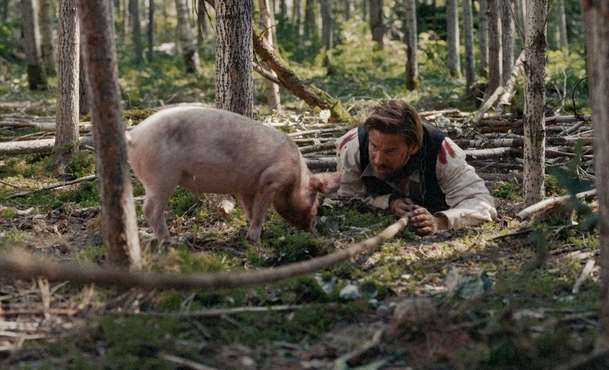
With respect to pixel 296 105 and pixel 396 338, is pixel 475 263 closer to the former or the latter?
pixel 396 338

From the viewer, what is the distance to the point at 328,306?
15.4 feet

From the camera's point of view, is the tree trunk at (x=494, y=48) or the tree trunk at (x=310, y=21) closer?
the tree trunk at (x=494, y=48)

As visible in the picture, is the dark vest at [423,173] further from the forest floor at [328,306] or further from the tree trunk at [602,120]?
the tree trunk at [602,120]

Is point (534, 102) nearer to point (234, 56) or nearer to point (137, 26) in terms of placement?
point (234, 56)

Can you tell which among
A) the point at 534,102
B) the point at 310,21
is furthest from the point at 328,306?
the point at 310,21

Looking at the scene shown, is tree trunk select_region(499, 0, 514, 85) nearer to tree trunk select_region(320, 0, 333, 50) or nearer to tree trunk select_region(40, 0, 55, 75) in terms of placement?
tree trunk select_region(320, 0, 333, 50)

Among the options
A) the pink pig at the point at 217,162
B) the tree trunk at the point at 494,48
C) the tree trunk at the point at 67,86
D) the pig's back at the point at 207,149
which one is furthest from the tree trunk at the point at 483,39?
the pig's back at the point at 207,149

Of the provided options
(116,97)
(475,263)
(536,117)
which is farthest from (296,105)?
(116,97)

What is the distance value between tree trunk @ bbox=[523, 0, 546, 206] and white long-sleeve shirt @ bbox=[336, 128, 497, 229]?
1.48 feet

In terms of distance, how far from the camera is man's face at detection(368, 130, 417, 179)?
23.2 feet

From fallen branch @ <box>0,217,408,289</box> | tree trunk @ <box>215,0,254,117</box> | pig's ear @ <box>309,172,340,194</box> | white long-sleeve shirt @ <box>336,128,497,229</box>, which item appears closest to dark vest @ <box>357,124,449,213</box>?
white long-sleeve shirt @ <box>336,128,497,229</box>

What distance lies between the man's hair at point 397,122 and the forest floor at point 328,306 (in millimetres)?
895

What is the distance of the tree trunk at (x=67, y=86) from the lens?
9.28 m

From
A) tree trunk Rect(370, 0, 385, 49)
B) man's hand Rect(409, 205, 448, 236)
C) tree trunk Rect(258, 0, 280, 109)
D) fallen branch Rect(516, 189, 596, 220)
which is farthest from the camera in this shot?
tree trunk Rect(370, 0, 385, 49)
